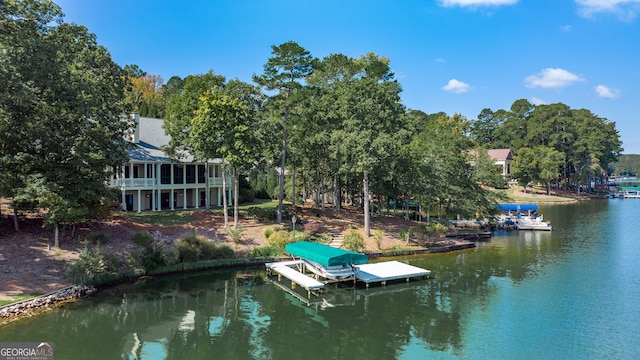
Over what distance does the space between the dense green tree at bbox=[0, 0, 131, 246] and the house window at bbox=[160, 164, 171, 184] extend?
12.4 meters

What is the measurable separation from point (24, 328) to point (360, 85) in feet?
93.6

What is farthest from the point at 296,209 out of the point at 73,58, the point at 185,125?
the point at 73,58

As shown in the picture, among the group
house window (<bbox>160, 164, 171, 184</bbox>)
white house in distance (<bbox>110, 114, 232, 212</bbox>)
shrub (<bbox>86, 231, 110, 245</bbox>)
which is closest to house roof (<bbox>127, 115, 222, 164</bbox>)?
white house in distance (<bbox>110, 114, 232, 212</bbox>)

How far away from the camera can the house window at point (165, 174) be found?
1604 inches

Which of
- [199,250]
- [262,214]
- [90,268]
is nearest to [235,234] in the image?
[199,250]

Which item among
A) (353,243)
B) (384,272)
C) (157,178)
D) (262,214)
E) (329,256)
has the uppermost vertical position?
(157,178)

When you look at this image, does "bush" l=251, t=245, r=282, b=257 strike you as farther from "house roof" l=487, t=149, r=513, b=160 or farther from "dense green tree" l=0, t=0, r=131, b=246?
"house roof" l=487, t=149, r=513, b=160

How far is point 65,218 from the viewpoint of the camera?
23.5m

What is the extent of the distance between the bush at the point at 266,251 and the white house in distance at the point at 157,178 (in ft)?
36.9

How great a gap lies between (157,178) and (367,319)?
2798 cm

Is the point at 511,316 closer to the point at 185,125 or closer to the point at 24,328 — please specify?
the point at 24,328

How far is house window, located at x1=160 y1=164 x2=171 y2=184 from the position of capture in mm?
40750

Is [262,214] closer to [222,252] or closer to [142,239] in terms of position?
[222,252]

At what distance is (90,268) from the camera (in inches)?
866
